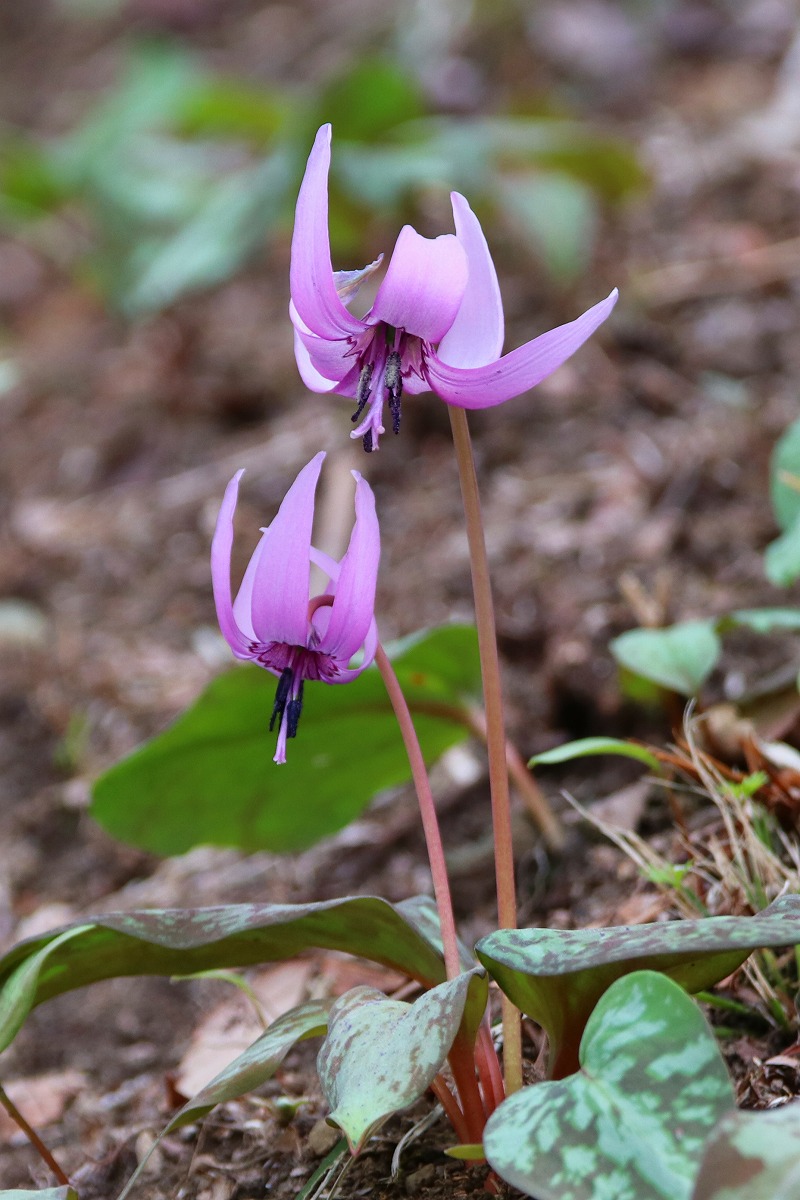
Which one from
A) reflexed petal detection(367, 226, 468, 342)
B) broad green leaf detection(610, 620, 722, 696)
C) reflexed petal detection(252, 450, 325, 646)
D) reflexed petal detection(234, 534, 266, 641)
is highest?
reflexed petal detection(367, 226, 468, 342)

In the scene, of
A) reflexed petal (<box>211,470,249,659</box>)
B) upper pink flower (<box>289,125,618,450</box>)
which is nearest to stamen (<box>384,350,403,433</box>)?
upper pink flower (<box>289,125,618,450</box>)

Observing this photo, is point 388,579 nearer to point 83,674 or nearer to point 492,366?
point 83,674

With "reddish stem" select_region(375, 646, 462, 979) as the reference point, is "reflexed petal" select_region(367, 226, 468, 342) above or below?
above

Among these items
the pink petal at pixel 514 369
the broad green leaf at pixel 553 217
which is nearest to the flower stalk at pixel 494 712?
the pink petal at pixel 514 369

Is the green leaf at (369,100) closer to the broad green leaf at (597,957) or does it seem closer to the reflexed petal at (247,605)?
the reflexed petal at (247,605)

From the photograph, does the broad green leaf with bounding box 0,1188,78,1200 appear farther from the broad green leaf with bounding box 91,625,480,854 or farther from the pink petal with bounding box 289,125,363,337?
the pink petal with bounding box 289,125,363,337

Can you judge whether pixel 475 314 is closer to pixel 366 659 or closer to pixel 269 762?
pixel 366 659
